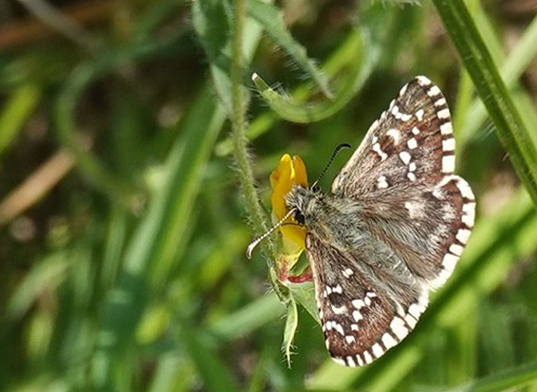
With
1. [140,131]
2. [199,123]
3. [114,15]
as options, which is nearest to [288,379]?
[199,123]

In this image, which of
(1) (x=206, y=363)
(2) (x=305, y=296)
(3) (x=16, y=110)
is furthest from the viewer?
(3) (x=16, y=110)

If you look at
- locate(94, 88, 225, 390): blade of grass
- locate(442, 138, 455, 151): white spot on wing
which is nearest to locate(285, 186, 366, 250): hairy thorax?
locate(442, 138, 455, 151): white spot on wing

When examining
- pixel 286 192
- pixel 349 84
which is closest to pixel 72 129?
pixel 349 84

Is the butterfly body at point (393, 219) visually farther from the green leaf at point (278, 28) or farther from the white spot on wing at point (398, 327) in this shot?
the green leaf at point (278, 28)

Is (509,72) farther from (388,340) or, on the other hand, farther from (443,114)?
(388,340)

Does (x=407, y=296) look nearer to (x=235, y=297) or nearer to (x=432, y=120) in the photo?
(x=432, y=120)

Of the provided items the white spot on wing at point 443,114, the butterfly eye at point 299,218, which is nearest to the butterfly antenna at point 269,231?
the butterfly eye at point 299,218
